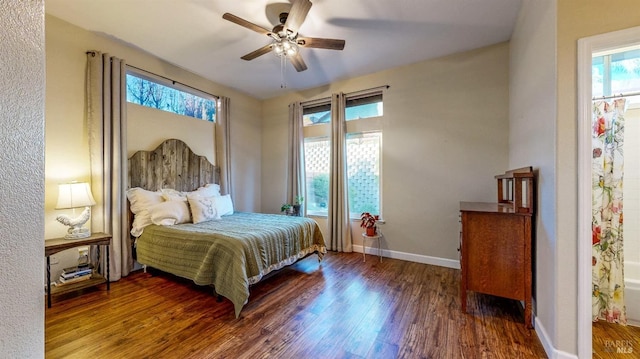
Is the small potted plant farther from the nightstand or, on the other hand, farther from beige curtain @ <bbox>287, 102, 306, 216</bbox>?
the nightstand

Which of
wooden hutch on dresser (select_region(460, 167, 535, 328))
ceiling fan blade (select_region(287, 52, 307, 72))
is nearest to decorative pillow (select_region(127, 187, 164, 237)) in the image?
ceiling fan blade (select_region(287, 52, 307, 72))

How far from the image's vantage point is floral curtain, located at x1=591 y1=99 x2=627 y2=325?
1951mm

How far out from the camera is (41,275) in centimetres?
79

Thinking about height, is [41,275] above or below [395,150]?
below

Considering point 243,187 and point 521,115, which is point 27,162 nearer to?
point 521,115

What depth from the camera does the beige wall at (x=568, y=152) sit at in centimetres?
150

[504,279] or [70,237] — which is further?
[70,237]

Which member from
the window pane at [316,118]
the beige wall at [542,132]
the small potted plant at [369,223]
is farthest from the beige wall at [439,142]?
the beige wall at [542,132]

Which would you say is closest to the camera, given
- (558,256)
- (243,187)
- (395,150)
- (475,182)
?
(558,256)

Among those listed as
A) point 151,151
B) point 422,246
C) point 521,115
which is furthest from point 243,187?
point 521,115

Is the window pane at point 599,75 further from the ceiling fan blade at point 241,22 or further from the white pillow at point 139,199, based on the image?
the white pillow at point 139,199

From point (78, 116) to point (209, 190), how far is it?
5.54 ft

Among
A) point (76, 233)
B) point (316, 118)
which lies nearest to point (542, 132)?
point (316, 118)

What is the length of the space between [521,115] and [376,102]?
195 cm
